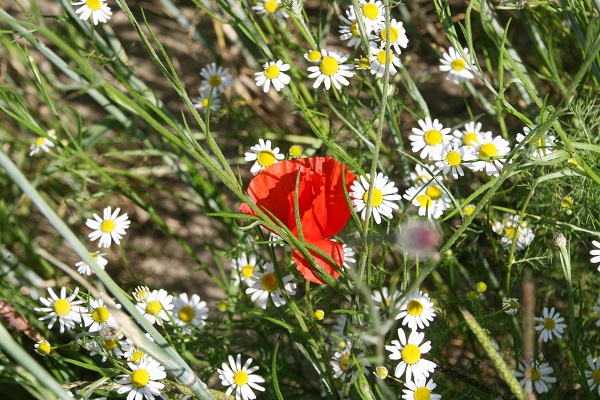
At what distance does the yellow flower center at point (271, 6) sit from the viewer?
38.8 inches

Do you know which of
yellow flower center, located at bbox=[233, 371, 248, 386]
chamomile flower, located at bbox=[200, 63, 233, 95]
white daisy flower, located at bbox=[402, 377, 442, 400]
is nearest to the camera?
white daisy flower, located at bbox=[402, 377, 442, 400]

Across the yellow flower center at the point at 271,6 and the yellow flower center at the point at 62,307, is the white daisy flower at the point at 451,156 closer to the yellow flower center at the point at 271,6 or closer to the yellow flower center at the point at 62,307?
the yellow flower center at the point at 271,6

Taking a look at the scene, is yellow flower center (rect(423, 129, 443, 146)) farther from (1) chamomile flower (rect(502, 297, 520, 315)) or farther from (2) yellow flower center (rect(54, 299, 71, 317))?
(2) yellow flower center (rect(54, 299, 71, 317))

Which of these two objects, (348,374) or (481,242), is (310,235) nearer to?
(348,374)

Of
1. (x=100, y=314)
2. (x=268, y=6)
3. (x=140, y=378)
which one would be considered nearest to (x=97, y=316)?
(x=100, y=314)

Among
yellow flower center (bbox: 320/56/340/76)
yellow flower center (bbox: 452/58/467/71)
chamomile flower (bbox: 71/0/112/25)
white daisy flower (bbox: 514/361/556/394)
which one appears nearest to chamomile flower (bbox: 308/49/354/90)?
yellow flower center (bbox: 320/56/340/76)

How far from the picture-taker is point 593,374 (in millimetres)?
832

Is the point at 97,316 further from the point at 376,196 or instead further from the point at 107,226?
the point at 376,196

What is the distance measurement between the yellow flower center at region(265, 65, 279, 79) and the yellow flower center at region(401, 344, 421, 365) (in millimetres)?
384

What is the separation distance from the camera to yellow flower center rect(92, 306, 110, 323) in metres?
0.84

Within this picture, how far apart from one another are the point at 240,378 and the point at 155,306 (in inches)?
5.5

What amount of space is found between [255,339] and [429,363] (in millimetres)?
427

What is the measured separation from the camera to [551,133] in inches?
35.6

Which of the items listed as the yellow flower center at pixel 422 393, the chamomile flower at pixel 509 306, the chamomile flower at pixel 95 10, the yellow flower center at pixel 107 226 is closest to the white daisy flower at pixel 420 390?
the yellow flower center at pixel 422 393
